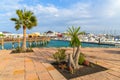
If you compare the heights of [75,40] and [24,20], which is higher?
[24,20]

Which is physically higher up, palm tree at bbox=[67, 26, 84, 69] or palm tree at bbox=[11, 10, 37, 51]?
palm tree at bbox=[11, 10, 37, 51]

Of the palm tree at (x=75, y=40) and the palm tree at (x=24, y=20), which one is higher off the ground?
the palm tree at (x=24, y=20)

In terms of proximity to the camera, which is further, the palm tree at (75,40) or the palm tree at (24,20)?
the palm tree at (24,20)

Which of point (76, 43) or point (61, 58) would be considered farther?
point (61, 58)

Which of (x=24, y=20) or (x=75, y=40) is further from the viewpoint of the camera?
(x=24, y=20)

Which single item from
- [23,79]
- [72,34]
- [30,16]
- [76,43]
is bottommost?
[23,79]

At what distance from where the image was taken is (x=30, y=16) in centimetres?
1816

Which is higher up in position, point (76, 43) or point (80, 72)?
point (76, 43)

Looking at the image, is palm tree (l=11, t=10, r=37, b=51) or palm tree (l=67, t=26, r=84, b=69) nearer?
palm tree (l=67, t=26, r=84, b=69)

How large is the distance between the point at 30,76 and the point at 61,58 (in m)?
3.23

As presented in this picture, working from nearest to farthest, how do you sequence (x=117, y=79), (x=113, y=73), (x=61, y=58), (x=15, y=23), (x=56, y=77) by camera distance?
(x=117, y=79), (x=56, y=77), (x=113, y=73), (x=61, y=58), (x=15, y=23)

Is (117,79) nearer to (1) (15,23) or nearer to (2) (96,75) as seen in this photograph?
(2) (96,75)

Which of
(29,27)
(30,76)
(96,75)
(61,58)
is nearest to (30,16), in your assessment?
(29,27)

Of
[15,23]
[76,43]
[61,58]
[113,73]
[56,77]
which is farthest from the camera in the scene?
[15,23]
